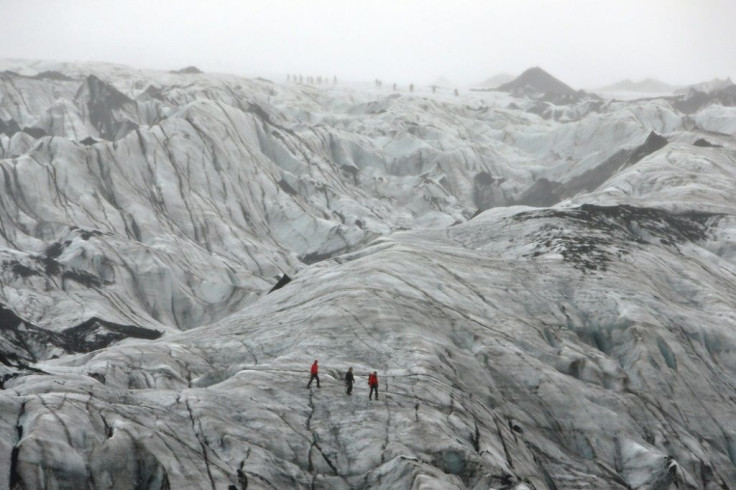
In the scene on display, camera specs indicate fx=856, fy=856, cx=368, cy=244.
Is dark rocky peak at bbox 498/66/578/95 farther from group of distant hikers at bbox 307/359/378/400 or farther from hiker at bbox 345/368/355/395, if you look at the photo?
hiker at bbox 345/368/355/395

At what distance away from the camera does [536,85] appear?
6501 inches

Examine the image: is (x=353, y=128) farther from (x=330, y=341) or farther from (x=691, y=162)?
(x=330, y=341)

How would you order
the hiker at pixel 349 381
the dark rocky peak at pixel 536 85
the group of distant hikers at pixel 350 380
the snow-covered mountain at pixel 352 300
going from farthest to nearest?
the dark rocky peak at pixel 536 85 < the hiker at pixel 349 381 < the group of distant hikers at pixel 350 380 < the snow-covered mountain at pixel 352 300

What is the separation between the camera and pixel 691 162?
265 ft

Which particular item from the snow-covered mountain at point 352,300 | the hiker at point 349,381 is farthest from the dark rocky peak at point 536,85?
the hiker at point 349,381

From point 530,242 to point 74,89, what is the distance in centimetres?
8337

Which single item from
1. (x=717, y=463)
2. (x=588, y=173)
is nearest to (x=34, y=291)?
(x=717, y=463)

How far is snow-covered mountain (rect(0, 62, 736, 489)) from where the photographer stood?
30.6m

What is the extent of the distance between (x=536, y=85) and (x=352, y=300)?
130091 mm

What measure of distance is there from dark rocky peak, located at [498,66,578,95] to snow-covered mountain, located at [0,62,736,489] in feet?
146

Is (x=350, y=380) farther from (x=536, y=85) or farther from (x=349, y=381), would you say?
(x=536, y=85)

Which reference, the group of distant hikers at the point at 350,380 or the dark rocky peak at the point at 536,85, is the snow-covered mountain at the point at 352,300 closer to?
the group of distant hikers at the point at 350,380

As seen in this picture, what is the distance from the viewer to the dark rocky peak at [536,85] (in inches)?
6334

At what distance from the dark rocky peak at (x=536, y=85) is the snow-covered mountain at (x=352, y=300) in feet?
146
